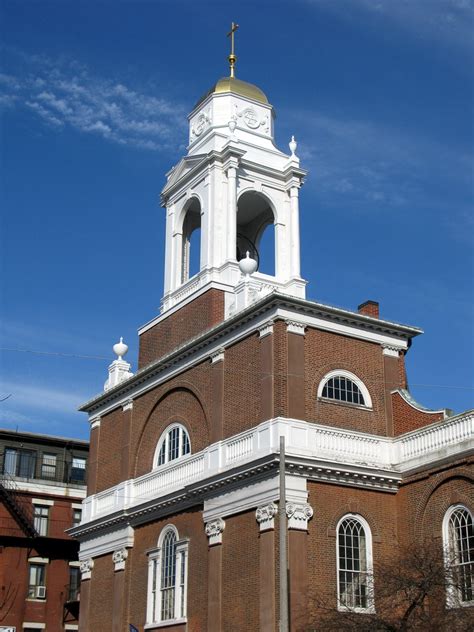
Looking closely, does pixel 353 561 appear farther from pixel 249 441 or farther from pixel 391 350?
pixel 391 350

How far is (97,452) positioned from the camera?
4381 centimetres

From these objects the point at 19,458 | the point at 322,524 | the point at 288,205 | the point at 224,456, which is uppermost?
the point at 288,205

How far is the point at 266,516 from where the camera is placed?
104 feet

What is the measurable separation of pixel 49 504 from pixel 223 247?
2311 centimetres

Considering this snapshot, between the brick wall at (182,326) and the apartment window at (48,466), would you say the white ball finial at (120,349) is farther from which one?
the apartment window at (48,466)

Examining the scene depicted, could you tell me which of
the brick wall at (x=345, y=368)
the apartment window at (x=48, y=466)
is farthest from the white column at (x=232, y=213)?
the apartment window at (x=48, y=466)

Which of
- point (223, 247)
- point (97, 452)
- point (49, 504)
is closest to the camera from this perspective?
point (223, 247)

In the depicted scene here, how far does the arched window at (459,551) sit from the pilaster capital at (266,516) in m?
5.17

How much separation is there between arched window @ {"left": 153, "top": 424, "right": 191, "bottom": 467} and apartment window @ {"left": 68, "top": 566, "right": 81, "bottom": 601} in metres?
17.6

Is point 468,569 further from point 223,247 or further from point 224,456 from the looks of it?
point 223,247

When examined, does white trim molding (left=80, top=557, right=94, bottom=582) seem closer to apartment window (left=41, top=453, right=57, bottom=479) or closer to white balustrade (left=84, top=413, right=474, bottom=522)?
white balustrade (left=84, top=413, right=474, bottom=522)

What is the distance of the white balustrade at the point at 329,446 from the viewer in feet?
106

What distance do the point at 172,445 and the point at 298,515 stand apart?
8651mm

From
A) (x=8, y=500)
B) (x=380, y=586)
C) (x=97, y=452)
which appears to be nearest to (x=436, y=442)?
(x=380, y=586)
